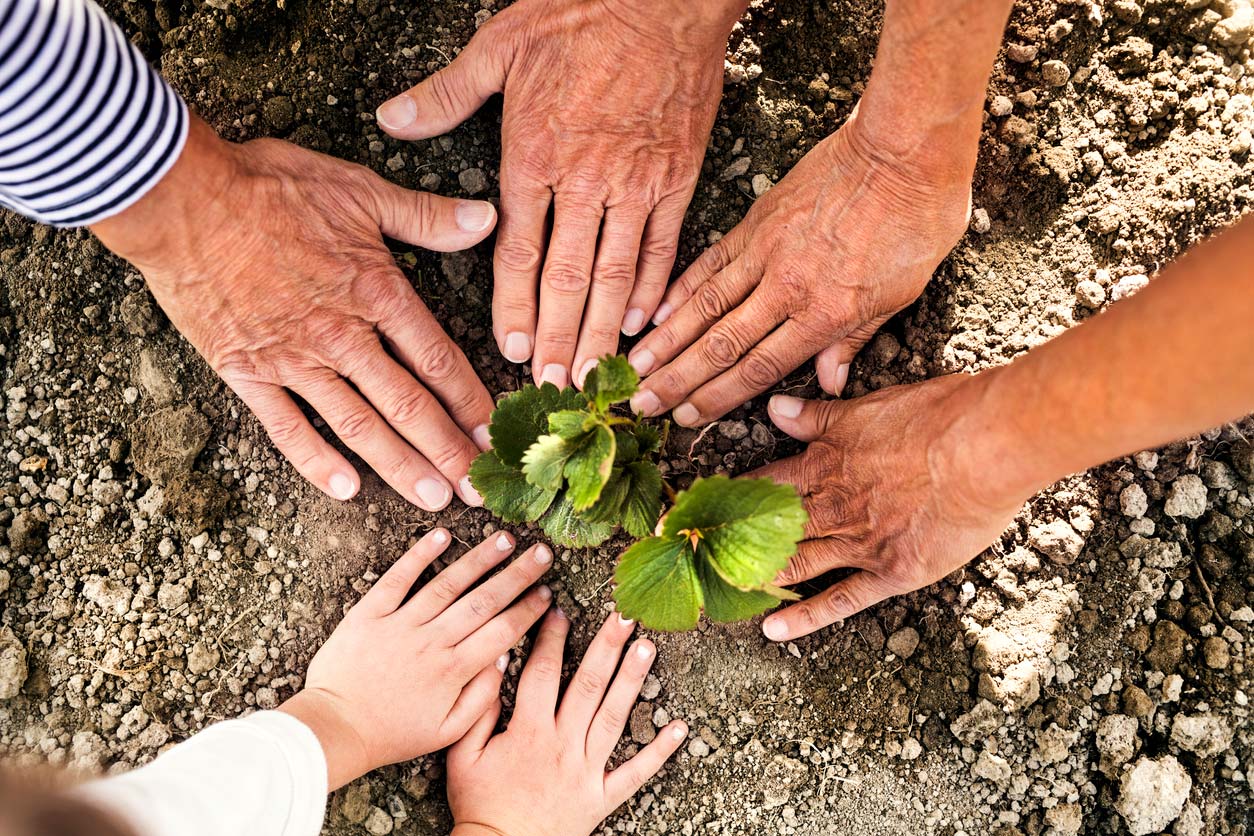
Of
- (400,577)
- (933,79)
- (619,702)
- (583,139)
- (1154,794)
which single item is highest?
(933,79)

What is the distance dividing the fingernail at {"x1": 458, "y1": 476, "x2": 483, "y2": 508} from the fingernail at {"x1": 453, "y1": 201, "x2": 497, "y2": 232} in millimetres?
522

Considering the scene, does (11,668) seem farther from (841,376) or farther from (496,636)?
(841,376)

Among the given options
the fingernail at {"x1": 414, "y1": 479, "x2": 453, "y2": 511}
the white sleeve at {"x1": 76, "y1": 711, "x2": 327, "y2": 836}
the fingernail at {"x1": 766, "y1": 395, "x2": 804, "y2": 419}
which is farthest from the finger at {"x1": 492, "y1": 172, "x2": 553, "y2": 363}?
the white sleeve at {"x1": 76, "y1": 711, "x2": 327, "y2": 836}

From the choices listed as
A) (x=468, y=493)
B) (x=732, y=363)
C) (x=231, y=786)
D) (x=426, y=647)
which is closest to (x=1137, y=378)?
(x=732, y=363)

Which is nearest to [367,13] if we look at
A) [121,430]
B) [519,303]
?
[519,303]

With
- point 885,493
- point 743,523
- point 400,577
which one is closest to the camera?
point 743,523

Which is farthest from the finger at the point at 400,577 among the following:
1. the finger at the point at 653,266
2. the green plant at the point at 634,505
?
the finger at the point at 653,266

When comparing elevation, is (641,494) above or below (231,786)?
above

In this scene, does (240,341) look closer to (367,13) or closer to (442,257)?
(442,257)

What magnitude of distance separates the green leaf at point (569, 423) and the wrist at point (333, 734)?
2.85 feet

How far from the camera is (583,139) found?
5.81 ft

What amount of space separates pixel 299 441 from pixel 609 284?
724 millimetres

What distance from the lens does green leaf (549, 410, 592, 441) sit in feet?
4.62

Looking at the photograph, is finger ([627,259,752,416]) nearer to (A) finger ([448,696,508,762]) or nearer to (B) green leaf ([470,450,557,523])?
(B) green leaf ([470,450,557,523])
